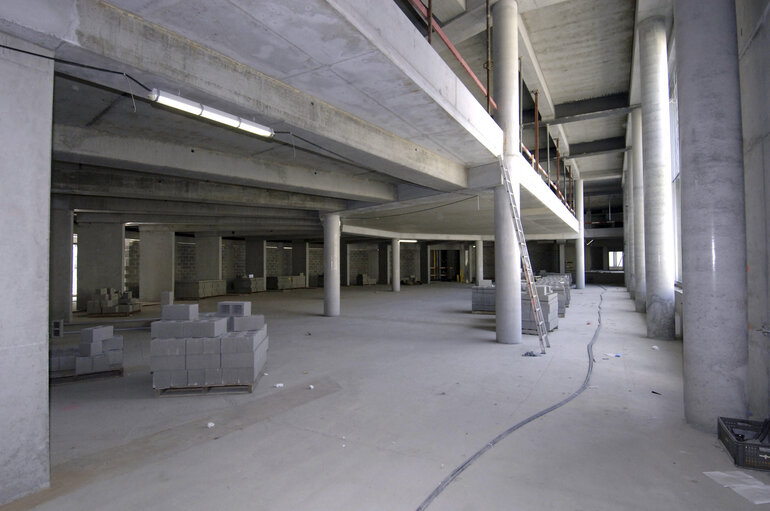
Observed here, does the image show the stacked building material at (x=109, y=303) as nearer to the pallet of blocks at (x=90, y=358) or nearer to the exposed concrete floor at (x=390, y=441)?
the exposed concrete floor at (x=390, y=441)

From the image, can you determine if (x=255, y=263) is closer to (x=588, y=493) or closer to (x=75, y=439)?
(x=75, y=439)

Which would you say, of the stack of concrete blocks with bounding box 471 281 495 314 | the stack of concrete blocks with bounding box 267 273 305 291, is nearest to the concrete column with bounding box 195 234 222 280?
the stack of concrete blocks with bounding box 267 273 305 291

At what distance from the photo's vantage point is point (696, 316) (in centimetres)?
497

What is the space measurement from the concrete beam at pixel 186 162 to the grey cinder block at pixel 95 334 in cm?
320

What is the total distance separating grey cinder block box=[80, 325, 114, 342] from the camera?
7.41 m

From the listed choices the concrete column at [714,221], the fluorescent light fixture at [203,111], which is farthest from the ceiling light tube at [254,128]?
the concrete column at [714,221]

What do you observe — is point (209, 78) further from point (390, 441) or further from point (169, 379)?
point (390, 441)

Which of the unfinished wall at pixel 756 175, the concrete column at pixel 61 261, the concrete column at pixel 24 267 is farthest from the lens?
the concrete column at pixel 61 261

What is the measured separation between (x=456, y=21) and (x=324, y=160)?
214 inches

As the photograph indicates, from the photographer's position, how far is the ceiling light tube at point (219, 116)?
5099mm

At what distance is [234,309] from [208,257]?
20147mm

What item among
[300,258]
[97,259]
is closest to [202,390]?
[97,259]

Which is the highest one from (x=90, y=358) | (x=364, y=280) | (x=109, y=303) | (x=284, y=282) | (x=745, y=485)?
(x=284, y=282)

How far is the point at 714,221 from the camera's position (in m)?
4.82
